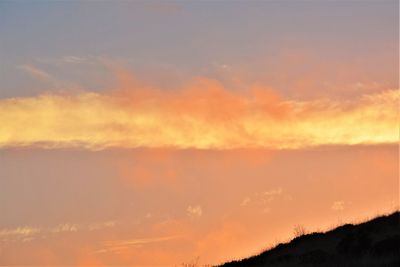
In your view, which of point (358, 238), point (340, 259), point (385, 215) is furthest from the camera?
point (385, 215)

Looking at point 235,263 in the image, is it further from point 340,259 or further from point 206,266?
point 340,259

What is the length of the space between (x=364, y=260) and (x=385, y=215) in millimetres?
→ 8628

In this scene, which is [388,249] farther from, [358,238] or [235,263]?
[235,263]

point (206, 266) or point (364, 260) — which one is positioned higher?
point (206, 266)

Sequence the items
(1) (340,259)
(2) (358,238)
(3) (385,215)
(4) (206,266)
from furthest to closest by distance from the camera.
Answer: (4) (206,266) → (3) (385,215) → (2) (358,238) → (1) (340,259)

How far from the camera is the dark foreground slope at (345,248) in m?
28.9

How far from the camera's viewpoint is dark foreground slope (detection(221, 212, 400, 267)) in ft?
94.9

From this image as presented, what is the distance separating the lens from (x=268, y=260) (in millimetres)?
37344

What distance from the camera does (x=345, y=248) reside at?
1298 inches

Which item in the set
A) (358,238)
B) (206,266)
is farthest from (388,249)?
(206,266)

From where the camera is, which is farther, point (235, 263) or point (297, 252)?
point (235, 263)

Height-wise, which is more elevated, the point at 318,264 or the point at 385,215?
the point at 385,215

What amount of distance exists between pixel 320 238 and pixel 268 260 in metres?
3.21

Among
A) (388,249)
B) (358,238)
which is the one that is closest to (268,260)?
(358,238)
